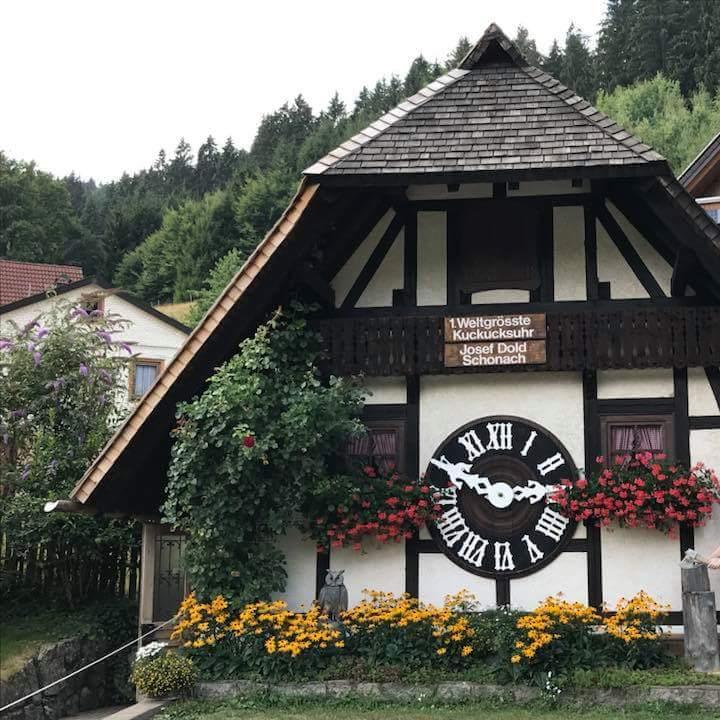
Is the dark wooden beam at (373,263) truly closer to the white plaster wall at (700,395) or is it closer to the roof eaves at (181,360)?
the roof eaves at (181,360)

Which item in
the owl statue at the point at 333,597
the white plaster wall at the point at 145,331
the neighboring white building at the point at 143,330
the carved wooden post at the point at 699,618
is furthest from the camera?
the white plaster wall at the point at 145,331

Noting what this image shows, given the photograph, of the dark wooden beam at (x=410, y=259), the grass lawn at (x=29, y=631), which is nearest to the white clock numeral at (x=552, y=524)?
the dark wooden beam at (x=410, y=259)

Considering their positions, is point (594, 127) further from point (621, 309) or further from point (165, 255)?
point (165, 255)

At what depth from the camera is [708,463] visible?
39.8ft

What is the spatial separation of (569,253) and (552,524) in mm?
3067

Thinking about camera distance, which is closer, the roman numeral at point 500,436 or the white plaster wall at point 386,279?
the roman numeral at point 500,436

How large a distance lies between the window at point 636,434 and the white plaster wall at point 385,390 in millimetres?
2260

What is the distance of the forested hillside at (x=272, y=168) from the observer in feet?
202

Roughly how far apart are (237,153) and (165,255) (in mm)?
29013

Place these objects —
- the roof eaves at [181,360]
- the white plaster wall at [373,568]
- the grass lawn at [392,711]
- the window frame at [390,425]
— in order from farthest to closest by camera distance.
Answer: the window frame at [390,425], the white plaster wall at [373,568], the roof eaves at [181,360], the grass lawn at [392,711]

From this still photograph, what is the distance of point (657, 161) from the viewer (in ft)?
37.4

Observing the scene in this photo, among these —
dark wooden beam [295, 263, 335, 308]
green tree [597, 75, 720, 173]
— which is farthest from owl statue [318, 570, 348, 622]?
green tree [597, 75, 720, 173]

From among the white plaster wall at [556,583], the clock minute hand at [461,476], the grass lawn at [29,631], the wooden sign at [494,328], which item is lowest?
the grass lawn at [29,631]

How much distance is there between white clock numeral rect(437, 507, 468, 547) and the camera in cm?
1241
